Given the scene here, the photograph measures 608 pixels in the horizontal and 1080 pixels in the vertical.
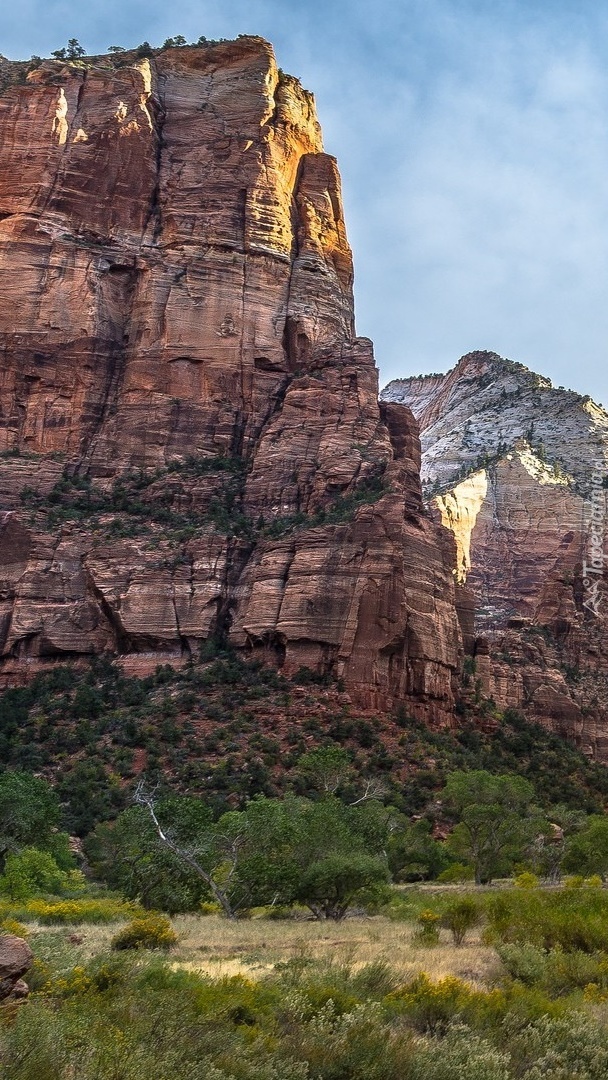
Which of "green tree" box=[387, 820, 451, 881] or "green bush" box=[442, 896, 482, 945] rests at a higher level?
"green bush" box=[442, 896, 482, 945]

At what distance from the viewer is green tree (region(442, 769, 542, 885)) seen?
39.3 metres

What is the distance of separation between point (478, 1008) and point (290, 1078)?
147 inches

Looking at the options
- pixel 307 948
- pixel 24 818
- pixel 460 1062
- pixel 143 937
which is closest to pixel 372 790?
pixel 24 818

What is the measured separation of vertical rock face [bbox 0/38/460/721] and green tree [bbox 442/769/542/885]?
12.0 meters

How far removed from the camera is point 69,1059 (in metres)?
10.4

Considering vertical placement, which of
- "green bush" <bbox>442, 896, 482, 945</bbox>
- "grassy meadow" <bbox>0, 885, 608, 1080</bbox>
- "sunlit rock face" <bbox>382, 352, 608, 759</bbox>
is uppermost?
"sunlit rock face" <bbox>382, 352, 608, 759</bbox>

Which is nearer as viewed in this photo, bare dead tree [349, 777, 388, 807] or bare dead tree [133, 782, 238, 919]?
bare dead tree [133, 782, 238, 919]

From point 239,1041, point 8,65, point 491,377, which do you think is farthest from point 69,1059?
point 491,377

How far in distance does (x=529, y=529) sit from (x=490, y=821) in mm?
69368

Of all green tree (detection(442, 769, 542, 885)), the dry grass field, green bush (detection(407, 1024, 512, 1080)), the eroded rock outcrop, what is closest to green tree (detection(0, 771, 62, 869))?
the dry grass field

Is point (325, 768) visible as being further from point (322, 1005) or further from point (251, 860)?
point (322, 1005)

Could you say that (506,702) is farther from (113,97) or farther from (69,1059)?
(69,1059)

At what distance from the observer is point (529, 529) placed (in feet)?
349

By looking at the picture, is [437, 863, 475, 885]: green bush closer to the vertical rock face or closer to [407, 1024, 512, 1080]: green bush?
the vertical rock face
